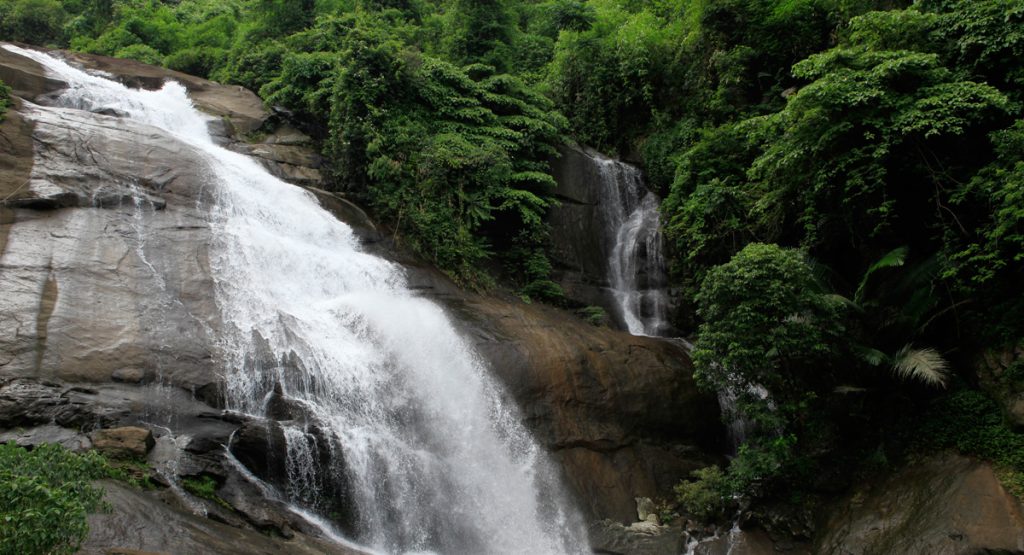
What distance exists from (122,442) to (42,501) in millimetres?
3425

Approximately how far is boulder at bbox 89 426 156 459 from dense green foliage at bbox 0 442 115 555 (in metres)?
2.53

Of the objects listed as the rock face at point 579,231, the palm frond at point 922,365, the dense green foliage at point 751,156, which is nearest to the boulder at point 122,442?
the dense green foliage at point 751,156

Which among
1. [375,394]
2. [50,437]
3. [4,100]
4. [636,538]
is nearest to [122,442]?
[50,437]

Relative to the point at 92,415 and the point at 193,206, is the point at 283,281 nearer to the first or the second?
the point at 193,206

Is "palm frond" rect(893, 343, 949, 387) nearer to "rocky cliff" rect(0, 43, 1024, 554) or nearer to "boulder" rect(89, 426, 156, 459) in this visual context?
"rocky cliff" rect(0, 43, 1024, 554)

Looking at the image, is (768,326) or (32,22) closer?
(768,326)

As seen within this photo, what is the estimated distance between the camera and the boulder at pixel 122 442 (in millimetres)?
8555

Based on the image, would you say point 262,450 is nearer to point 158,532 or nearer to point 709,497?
point 158,532

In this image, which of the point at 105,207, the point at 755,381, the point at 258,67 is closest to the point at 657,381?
the point at 755,381

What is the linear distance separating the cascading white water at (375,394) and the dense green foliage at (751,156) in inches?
115

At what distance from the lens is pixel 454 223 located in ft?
55.3

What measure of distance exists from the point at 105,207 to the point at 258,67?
1264 cm

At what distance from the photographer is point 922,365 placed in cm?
Answer: 1050

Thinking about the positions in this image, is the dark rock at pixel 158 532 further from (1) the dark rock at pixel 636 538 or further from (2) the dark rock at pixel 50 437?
(1) the dark rock at pixel 636 538
